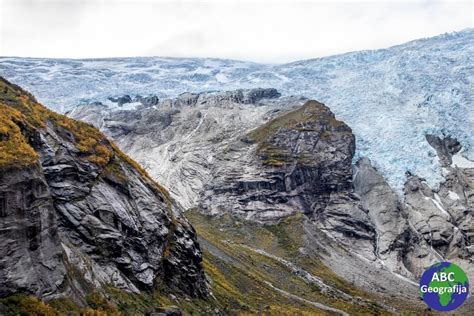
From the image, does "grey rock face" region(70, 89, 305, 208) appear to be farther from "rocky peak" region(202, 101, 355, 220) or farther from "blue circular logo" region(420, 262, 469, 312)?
"blue circular logo" region(420, 262, 469, 312)

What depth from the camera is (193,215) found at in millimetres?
135125

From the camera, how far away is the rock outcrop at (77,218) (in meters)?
33.1

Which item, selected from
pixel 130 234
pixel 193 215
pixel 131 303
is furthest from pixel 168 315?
pixel 193 215

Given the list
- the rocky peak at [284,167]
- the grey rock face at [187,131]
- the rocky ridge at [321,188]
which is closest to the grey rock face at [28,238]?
the rocky ridge at [321,188]

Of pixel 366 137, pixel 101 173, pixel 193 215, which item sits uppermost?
pixel 101 173

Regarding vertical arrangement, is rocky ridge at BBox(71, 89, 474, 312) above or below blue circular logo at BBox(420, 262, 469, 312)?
below

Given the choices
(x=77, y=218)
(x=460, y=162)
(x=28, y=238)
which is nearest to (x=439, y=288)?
(x=77, y=218)

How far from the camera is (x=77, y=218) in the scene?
141 feet

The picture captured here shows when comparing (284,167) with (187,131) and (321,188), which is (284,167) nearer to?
(321,188)

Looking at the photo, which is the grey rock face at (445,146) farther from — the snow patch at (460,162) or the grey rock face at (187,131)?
the grey rock face at (187,131)

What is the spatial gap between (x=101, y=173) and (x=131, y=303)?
43.2 ft

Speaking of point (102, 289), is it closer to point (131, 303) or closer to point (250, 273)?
point (131, 303)

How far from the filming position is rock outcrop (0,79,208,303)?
109 ft

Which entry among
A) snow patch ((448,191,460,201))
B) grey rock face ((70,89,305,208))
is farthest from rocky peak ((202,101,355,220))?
snow patch ((448,191,460,201))
